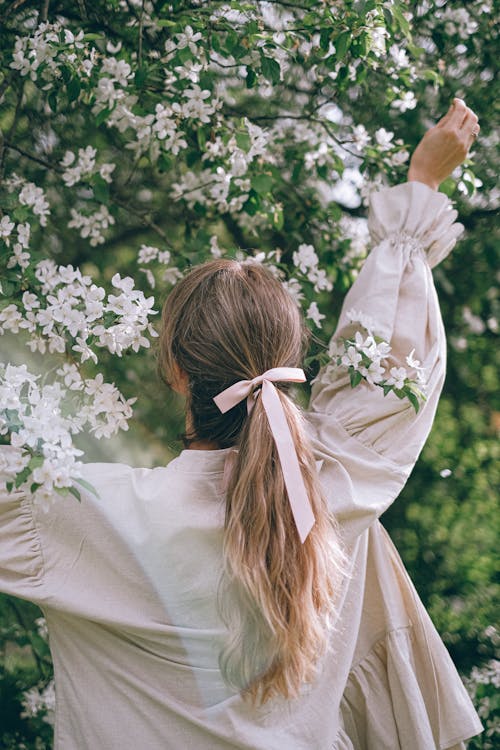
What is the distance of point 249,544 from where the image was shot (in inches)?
47.7

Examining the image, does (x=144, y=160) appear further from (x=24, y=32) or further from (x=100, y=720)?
(x=100, y=720)

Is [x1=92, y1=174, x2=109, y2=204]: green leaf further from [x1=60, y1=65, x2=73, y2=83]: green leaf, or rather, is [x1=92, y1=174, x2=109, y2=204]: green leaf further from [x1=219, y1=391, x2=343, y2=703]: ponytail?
[x1=219, y1=391, x2=343, y2=703]: ponytail

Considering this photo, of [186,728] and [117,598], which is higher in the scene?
[117,598]

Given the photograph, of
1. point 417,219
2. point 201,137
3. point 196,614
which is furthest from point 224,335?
point 201,137

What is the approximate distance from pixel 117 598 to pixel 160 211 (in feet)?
4.43

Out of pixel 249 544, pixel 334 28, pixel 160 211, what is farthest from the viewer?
pixel 160 211

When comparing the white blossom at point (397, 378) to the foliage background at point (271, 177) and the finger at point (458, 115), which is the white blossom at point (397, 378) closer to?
the foliage background at point (271, 177)

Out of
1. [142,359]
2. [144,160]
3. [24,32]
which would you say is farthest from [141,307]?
[142,359]

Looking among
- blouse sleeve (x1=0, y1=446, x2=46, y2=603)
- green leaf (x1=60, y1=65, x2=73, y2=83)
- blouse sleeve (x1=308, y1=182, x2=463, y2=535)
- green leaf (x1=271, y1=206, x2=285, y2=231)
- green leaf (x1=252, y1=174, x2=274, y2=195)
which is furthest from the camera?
green leaf (x1=271, y1=206, x2=285, y2=231)

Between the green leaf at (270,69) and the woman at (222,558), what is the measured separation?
1.57 ft

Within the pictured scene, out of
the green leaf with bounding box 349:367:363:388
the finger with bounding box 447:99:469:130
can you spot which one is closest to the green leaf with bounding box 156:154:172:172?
the finger with bounding box 447:99:469:130

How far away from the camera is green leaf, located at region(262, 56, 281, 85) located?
1.62m

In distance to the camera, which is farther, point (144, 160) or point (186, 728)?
point (144, 160)

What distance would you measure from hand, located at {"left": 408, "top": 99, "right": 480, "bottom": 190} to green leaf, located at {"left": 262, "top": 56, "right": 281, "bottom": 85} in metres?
0.35
